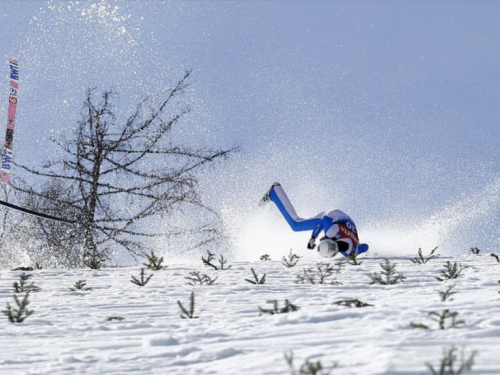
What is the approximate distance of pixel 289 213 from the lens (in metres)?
10.5

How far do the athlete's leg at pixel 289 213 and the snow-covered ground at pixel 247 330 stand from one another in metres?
4.11

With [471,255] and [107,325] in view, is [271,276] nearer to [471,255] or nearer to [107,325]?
[107,325]

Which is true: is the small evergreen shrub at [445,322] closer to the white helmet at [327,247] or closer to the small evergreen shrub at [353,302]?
the small evergreen shrub at [353,302]

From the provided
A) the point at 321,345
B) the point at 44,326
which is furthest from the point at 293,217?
the point at 321,345

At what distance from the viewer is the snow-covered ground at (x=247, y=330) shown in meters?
2.66

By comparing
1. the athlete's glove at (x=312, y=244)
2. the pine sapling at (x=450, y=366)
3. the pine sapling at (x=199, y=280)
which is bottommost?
the pine sapling at (x=450, y=366)

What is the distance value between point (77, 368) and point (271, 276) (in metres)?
3.55

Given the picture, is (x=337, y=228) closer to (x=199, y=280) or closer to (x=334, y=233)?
(x=334, y=233)

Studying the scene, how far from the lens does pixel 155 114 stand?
1862cm

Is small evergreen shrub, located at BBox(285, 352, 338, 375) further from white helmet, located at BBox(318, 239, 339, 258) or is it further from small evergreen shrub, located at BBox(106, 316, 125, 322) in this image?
white helmet, located at BBox(318, 239, 339, 258)

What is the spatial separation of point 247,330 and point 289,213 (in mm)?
7079

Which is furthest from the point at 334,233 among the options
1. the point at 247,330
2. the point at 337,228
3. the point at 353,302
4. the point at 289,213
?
the point at 247,330

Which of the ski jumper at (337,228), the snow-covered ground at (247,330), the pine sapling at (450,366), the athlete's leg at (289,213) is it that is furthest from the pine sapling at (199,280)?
the athlete's leg at (289,213)

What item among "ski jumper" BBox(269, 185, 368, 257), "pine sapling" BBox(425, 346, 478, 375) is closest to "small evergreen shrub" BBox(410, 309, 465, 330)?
"pine sapling" BBox(425, 346, 478, 375)
